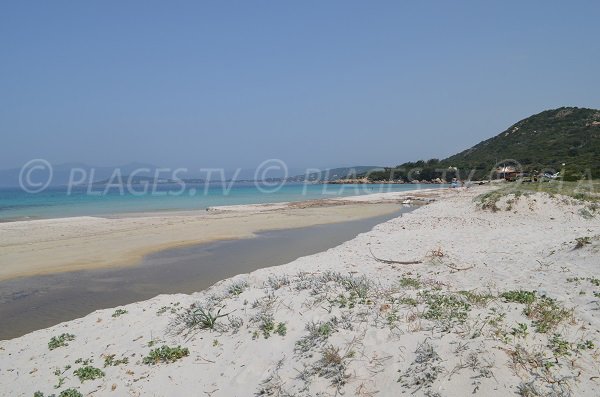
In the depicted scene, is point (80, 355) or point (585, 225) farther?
point (585, 225)

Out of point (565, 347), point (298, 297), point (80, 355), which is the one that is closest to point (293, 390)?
point (298, 297)

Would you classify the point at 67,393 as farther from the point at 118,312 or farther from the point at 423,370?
the point at 423,370

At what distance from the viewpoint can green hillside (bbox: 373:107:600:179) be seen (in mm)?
70562

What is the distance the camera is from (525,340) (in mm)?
4934

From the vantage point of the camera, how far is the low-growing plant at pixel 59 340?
23.2 ft

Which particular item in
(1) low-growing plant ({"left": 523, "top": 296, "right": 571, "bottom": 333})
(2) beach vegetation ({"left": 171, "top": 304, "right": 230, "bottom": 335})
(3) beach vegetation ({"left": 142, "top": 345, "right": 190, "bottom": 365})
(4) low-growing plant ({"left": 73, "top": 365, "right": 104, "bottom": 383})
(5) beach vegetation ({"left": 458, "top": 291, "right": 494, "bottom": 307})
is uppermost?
(1) low-growing plant ({"left": 523, "top": 296, "right": 571, "bottom": 333})

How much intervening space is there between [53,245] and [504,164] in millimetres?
82104

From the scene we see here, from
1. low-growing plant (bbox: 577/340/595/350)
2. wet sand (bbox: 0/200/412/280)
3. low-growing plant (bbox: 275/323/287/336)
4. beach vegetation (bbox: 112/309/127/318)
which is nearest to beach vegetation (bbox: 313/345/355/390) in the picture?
low-growing plant (bbox: 275/323/287/336)

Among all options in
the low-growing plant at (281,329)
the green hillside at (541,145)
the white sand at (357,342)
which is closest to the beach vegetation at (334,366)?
the white sand at (357,342)

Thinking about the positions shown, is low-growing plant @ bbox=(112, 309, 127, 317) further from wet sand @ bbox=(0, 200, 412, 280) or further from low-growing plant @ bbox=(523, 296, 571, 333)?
low-growing plant @ bbox=(523, 296, 571, 333)

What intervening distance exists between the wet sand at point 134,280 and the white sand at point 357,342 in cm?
167

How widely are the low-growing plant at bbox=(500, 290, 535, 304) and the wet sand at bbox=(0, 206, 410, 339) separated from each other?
784 centimetres

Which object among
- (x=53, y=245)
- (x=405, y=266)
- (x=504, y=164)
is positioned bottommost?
(x=53, y=245)

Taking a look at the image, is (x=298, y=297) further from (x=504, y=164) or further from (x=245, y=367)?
(x=504, y=164)
